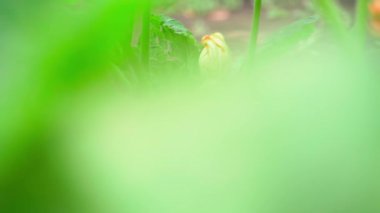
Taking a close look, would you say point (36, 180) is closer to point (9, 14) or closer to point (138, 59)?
point (9, 14)

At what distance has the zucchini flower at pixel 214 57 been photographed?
362 mm

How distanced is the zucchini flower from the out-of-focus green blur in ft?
0.78

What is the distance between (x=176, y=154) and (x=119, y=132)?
11 millimetres

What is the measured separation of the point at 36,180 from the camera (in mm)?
85

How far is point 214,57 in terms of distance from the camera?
0.40 m

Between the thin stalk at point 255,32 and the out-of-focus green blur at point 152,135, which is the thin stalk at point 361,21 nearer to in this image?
the thin stalk at point 255,32

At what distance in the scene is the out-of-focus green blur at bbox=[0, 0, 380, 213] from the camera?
77mm

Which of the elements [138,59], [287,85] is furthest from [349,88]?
[138,59]

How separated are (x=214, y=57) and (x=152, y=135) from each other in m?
0.31

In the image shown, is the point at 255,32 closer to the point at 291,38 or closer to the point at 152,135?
the point at 291,38

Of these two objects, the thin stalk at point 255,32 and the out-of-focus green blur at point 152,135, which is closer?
the out-of-focus green blur at point 152,135

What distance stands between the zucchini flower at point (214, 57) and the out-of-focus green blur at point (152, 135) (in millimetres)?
238

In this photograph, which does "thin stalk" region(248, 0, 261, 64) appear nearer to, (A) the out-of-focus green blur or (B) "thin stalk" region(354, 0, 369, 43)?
(B) "thin stalk" region(354, 0, 369, 43)

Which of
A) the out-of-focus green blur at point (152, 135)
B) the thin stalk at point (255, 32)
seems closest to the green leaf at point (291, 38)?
the thin stalk at point (255, 32)
